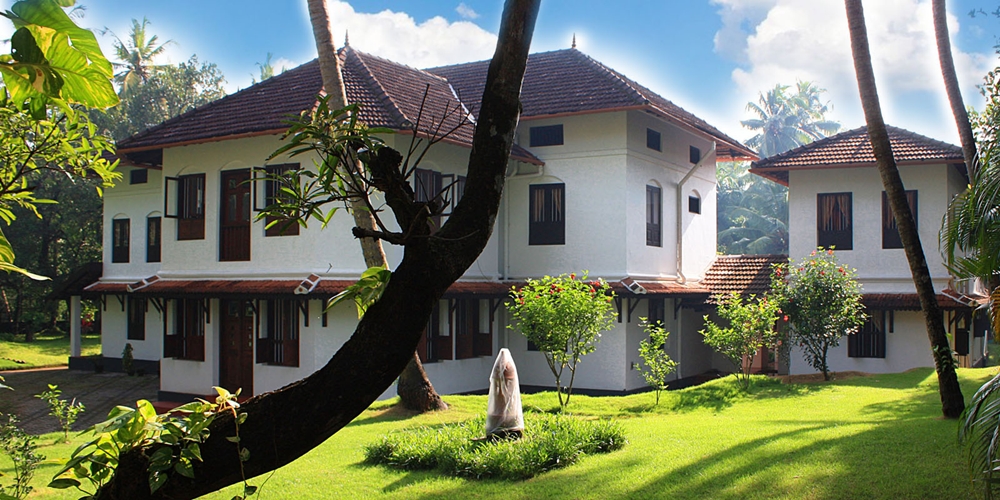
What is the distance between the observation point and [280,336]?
1759 cm

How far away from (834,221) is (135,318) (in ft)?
65.9

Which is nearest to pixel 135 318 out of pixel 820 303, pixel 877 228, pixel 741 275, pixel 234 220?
pixel 234 220

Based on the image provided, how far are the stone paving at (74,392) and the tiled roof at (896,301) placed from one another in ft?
55.1

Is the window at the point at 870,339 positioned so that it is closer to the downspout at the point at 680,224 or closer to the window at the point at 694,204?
the downspout at the point at 680,224

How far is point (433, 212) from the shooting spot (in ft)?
11.5

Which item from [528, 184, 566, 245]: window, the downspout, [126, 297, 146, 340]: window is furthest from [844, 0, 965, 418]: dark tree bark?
→ [126, 297, 146, 340]: window

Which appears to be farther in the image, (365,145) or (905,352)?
(905,352)

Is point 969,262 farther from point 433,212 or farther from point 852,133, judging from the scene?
point 852,133

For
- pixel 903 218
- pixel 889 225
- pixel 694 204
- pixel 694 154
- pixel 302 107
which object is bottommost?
pixel 903 218

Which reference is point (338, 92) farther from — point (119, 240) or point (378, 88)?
point (119, 240)

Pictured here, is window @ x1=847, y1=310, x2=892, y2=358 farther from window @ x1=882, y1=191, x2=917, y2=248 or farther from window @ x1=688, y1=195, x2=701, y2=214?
window @ x1=688, y1=195, x2=701, y2=214

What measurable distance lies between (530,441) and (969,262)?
477 cm

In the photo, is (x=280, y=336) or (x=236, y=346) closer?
(x=280, y=336)

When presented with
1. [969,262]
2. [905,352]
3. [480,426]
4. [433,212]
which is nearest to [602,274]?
[905,352]
